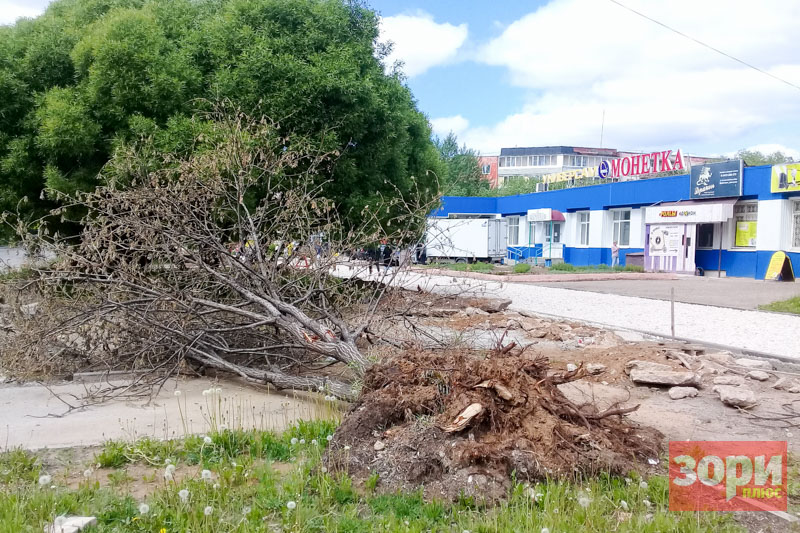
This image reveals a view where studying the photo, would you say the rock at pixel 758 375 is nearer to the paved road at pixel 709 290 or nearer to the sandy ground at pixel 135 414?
the sandy ground at pixel 135 414

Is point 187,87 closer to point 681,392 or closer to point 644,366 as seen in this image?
point 644,366

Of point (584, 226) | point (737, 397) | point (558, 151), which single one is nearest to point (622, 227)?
point (584, 226)

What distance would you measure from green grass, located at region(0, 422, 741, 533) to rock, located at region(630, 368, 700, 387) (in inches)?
111

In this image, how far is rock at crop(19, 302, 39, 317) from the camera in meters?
6.75

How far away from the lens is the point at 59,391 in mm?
6184

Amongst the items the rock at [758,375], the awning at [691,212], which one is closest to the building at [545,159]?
the awning at [691,212]

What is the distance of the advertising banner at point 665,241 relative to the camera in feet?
86.8

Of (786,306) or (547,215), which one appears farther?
(547,215)

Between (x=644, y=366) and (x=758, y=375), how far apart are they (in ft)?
3.97

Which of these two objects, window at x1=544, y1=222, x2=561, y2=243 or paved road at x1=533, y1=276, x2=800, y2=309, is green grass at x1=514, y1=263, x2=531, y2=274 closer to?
paved road at x1=533, y1=276, x2=800, y2=309

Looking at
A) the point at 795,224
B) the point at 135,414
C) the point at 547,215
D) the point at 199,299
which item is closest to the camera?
the point at 135,414

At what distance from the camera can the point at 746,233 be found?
24750 mm

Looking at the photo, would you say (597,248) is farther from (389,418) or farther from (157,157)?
(389,418)

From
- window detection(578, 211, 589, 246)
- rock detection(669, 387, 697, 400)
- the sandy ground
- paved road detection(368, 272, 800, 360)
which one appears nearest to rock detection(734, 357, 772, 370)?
→ paved road detection(368, 272, 800, 360)
